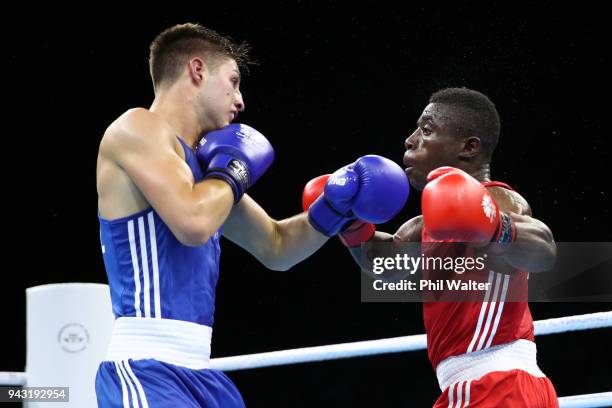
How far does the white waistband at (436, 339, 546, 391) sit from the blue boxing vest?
2.65ft

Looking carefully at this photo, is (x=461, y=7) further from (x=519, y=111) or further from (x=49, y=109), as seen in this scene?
(x=49, y=109)

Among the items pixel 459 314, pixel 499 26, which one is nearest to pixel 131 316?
pixel 459 314

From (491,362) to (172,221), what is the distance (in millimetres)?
1073

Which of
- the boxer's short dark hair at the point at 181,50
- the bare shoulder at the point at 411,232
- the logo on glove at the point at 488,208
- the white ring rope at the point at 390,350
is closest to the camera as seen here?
the logo on glove at the point at 488,208

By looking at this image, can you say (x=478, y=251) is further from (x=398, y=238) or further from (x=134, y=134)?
(x=134, y=134)

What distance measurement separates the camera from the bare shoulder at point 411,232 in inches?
119

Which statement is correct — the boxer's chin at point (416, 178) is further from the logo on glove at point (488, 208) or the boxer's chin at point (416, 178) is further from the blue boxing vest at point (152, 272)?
the blue boxing vest at point (152, 272)

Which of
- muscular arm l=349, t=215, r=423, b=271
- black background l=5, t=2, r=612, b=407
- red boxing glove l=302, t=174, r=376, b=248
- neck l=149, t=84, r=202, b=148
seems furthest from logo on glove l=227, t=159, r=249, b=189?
black background l=5, t=2, r=612, b=407

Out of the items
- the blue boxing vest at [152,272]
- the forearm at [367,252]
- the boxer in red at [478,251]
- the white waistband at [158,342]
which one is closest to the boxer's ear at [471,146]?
the boxer in red at [478,251]

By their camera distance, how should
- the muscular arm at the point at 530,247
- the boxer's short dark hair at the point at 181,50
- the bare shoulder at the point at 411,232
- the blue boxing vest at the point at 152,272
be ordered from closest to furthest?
the blue boxing vest at the point at 152,272 → the muscular arm at the point at 530,247 → the boxer's short dark hair at the point at 181,50 → the bare shoulder at the point at 411,232

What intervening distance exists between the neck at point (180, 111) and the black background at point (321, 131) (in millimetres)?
4262

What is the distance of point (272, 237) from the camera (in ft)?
9.06

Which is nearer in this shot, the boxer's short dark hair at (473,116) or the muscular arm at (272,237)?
the muscular arm at (272,237)

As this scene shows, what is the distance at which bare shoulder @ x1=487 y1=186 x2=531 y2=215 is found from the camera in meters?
2.59
